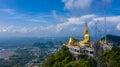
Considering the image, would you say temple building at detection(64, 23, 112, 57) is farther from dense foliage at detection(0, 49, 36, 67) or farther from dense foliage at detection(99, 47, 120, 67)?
dense foliage at detection(0, 49, 36, 67)

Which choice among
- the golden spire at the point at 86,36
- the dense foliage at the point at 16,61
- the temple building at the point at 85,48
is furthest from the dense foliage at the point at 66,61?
the dense foliage at the point at 16,61

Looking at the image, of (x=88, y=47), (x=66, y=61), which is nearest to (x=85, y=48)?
(x=88, y=47)

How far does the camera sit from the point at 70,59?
25.1m

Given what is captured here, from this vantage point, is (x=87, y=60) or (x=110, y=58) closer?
(x=110, y=58)

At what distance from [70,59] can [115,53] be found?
6.53m

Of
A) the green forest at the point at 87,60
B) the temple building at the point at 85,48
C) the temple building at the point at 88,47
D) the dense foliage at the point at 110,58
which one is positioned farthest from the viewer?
the temple building at the point at 85,48

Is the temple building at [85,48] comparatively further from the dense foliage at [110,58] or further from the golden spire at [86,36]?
the dense foliage at [110,58]

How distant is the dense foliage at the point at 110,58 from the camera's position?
18594 millimetres

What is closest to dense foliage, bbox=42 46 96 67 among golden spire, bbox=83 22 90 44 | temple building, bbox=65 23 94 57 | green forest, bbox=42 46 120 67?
green forest, bbox=42 46 120 67

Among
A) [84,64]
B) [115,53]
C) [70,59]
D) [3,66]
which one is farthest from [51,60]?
[3,66]

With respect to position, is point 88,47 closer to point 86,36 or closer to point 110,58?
point 86,36

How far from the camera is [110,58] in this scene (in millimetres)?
19094

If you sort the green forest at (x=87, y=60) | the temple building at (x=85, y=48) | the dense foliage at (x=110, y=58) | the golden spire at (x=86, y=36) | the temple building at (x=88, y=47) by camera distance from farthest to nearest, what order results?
the golden spire at (x=86, y=36), the temple building at (x=85, y=48), the temple building at (x=88, y=47), the green forest at (x=87, y=60), the dense foliage at (x=110, y=58)

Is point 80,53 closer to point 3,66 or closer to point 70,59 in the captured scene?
point 70,59
